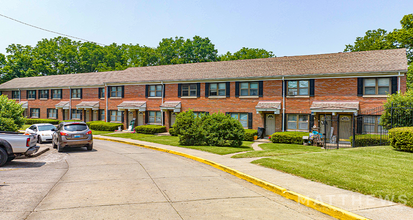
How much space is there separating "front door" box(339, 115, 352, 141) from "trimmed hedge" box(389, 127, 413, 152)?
35.4 feet

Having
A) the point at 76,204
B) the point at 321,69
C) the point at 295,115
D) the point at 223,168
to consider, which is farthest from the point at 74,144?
the point at 321,69

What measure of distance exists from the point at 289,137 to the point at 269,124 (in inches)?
152

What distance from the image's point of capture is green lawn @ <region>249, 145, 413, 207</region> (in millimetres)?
7492

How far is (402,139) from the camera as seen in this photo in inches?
522

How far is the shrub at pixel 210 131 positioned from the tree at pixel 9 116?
11360 mm

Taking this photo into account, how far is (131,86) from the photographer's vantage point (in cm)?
3653

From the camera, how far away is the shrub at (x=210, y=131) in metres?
20.2

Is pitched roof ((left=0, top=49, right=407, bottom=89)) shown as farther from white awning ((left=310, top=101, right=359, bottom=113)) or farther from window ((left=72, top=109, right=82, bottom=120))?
window ((left=72, top=109, right=82, bottom=120))

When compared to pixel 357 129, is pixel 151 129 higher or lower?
lower

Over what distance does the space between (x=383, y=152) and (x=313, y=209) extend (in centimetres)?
840

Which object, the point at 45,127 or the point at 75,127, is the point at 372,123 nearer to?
the point at 75,127

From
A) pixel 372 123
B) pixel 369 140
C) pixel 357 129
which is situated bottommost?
pixel 369 140

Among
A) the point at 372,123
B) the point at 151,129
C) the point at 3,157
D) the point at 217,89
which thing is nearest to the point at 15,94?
the point at 151,129

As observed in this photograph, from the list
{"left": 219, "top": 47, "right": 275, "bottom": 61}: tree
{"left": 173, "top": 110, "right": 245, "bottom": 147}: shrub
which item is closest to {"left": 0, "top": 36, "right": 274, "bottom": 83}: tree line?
{"left": 219, "top": 47, "right": 275, "bottom": 61}: tree
